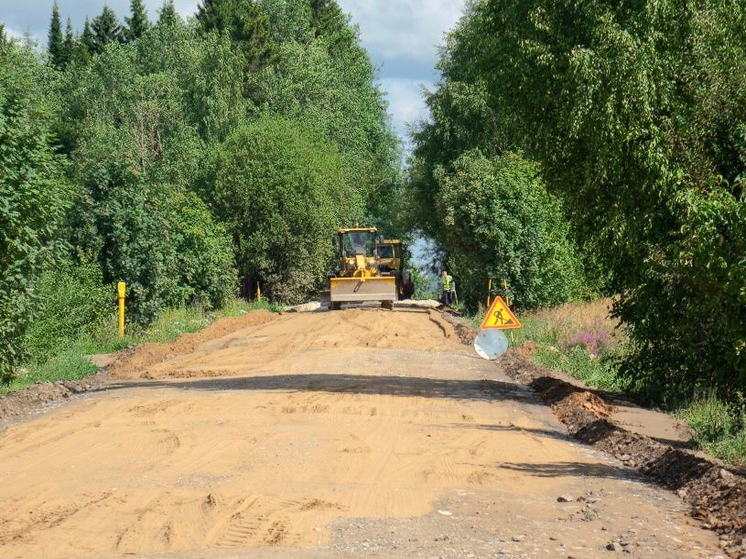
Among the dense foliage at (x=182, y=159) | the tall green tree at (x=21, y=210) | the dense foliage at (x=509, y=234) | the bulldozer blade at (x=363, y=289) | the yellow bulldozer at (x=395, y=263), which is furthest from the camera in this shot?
the yellow bulldozer at (x=395, y=263)

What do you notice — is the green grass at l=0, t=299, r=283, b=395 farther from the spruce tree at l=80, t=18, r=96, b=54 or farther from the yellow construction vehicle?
the spruce tree at l=80, t=18, r=96, b=54

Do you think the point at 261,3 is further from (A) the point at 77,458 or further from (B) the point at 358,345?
(A) the point at 77,458

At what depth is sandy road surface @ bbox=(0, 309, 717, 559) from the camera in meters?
8.55

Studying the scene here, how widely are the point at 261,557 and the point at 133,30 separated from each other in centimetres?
10324

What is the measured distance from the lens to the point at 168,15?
92938 millimetres

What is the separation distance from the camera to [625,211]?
18.8 m

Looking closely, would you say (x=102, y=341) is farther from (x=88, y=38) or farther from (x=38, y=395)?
(x=88, y=38)

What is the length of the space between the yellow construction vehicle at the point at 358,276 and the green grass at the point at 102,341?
4.56 metres

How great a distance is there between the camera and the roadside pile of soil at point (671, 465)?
9562mm

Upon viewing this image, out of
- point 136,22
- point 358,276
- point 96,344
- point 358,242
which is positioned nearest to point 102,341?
point 96,344

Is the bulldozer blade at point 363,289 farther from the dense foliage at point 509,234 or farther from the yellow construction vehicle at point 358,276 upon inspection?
the dense foliage at point 509,234

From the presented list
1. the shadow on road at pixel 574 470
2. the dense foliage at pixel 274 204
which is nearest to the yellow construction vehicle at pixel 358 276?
the dense foliage at pixel 274 204

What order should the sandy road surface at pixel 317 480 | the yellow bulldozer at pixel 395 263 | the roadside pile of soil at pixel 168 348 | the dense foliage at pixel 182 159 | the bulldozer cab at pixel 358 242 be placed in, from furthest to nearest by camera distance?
the yellow bulldozer at pixel 395 263 < the bulldozer cab at pixel 358 242 < the roadside pile of soil at pixel 168 348 < the dense foliage at pixel 182 159 < the sandy road surface at pixel 317 480

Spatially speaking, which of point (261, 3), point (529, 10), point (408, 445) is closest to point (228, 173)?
point (261, 3)
